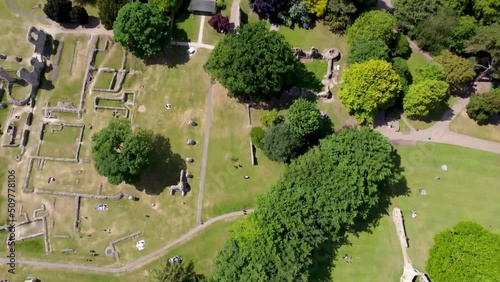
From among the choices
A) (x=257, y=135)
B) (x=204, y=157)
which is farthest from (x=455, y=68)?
(x=204, y=157)

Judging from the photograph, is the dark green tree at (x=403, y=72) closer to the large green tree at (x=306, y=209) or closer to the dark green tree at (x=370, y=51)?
the dark green tree at (x=370, y=51)

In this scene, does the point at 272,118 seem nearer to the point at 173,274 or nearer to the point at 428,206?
the point at 173,274

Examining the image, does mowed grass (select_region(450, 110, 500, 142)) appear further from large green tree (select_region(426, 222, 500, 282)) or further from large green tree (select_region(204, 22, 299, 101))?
large green tree (select_region(204, 22, 299, 101))

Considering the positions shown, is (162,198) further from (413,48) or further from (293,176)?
(413,48)

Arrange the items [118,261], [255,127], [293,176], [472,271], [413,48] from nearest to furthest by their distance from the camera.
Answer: [472,271], [293,176], [118,261], [255,127], [413,48]

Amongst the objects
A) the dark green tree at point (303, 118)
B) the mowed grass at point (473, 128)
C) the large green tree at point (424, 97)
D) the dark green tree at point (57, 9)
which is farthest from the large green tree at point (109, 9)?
the mowed grass at point (473, 128)

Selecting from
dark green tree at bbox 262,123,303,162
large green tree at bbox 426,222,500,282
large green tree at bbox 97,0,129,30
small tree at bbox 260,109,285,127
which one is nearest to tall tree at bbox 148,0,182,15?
large green tree at bbox 97,0,129,30

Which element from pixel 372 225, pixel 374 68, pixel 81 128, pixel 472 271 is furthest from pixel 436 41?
pixel 81 128
